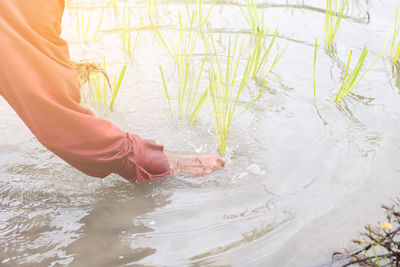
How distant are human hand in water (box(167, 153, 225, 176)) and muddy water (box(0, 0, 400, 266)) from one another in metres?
0.04

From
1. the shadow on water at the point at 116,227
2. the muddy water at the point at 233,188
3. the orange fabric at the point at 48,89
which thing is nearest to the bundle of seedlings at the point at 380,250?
the muddy water at the point at 233,188

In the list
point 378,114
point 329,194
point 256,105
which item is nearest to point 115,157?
point 329,194

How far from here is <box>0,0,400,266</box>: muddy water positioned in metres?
1.61

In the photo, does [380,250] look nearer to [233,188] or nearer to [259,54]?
[233,188]

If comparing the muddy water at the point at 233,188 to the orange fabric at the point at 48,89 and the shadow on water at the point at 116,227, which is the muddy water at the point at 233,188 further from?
the orange fabric at the point at 48,89

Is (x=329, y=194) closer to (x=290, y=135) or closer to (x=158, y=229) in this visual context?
(x=290, y=135)

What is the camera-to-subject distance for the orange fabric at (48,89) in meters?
1.44

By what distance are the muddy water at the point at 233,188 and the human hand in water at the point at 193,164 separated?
4 cm

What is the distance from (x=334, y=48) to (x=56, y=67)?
2.02 metres

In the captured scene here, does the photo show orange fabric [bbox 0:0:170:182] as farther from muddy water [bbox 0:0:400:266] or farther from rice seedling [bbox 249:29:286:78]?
rice seedling [bbox 249:29:286:78]

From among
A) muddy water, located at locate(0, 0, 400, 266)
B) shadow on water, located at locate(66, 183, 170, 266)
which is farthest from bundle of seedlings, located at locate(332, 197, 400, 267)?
shadow on water, located at locate(66, 183, 170, 266)

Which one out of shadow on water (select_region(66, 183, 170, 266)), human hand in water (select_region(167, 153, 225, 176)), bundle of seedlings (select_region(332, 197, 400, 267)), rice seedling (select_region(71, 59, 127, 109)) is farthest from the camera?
rice seedling (select_region(71, 59, 127, 109))

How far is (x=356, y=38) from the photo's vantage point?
320 centimetres

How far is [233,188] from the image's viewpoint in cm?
193
